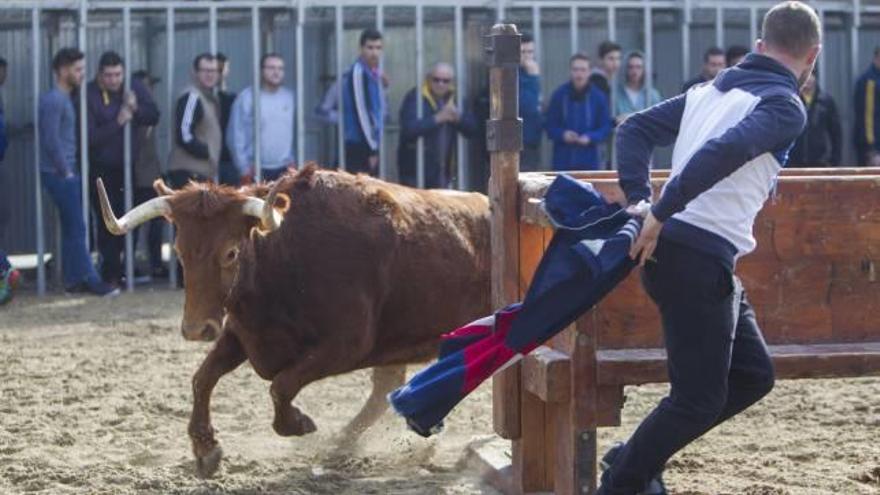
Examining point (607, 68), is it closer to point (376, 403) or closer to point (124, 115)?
point (124, 115)

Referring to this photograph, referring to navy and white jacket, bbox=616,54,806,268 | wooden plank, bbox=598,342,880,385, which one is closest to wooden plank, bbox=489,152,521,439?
wooden plank, bbox=598,342,880,385

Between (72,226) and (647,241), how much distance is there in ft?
29.7

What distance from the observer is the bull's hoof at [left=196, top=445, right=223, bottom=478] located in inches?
272

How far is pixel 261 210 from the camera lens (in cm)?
718

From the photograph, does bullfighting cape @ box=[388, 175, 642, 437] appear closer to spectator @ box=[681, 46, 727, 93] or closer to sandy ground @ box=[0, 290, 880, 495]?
sandy ground @ box=[0, 290, 880, 495]

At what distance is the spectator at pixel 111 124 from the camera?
1343 centimetres

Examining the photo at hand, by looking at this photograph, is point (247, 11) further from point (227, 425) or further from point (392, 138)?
point (227, 425)

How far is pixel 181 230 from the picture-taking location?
7113 mm

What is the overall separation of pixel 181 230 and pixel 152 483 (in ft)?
3.63

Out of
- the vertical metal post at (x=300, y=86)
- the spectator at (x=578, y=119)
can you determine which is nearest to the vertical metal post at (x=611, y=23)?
the spectator at (x=578, y=119)

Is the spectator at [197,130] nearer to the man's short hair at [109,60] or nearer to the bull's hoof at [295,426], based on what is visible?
the man's short hair at [109,60]

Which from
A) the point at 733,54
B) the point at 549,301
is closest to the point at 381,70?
the point at 733,54

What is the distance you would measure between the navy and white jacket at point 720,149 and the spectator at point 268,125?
8.71m

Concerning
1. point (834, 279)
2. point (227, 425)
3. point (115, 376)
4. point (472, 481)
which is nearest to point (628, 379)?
point (834, 279)
